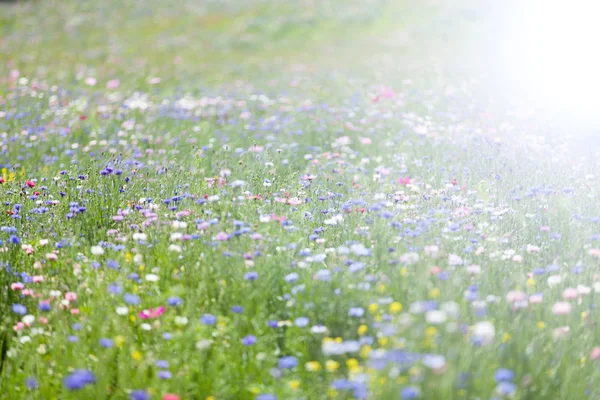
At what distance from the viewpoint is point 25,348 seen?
337 centimetres

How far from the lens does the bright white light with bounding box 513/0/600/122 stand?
35.1 feet

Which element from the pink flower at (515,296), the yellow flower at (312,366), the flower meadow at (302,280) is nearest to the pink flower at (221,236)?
the flower meadow at (302,280)

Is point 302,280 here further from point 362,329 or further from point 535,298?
point 535,298

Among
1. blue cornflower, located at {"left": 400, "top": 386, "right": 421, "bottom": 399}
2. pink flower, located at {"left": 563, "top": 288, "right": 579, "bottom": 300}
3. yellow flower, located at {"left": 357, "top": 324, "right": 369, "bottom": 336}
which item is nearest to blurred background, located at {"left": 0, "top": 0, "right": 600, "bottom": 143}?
pink flower, located at {"left": 563, "top": 288, "right": 579, "bottom": 300}

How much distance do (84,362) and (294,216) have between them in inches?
76.2

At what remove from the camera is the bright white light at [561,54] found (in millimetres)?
10688

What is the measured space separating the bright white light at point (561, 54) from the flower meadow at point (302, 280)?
4.29 meters

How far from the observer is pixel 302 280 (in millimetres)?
3682

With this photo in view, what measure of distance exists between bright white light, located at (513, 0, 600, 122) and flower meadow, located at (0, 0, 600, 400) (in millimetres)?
4290

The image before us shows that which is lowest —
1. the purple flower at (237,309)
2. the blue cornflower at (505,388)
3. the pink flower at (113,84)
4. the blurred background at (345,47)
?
the blurred background at (345,47)

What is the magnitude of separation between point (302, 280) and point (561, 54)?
1229 cm

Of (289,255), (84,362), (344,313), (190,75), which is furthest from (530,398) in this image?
(190,75)

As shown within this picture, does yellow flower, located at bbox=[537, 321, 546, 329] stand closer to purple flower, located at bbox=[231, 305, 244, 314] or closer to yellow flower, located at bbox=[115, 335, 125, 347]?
purple flower, located at bbox=[231, 305, 244, 314]

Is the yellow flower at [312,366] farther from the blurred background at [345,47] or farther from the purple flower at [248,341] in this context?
the blurred background at [345,47]
